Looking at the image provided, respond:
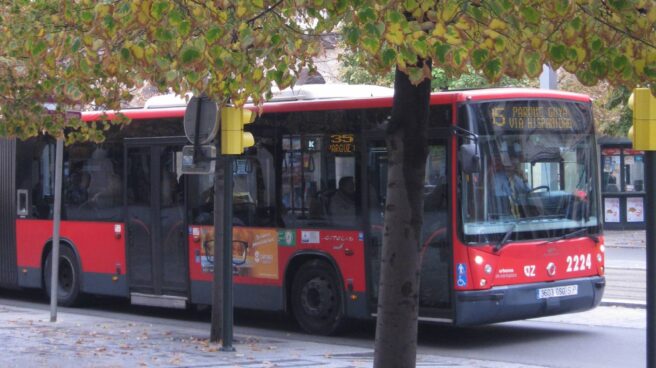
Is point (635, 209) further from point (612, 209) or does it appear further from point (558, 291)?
point (558, 291)

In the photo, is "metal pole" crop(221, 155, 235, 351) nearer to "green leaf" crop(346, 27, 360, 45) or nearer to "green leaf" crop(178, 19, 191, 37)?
"green leaf" crop(178, 19, 191, 37)

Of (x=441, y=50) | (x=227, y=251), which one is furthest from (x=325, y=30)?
(x=227, y=251)

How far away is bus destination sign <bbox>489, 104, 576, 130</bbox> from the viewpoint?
13.0 m

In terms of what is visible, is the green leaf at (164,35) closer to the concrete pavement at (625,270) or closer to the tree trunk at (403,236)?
the tree trunk at (403,236)

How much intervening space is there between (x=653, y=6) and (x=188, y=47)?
296 cm

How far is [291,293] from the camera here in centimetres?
1459

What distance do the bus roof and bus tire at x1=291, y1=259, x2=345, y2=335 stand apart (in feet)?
6.59

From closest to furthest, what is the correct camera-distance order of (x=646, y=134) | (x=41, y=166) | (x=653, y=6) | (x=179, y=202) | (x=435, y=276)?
(x=653, y=6), (x=646, y=134), (x=435, y=276), (x=179, y=202), (x=41, y=166)

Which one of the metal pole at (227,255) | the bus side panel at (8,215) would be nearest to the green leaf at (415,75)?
the metal pole at (227,255)

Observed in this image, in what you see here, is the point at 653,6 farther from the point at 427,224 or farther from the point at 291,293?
the point at 291,293

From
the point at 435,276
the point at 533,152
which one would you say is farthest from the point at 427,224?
the point at 533,152

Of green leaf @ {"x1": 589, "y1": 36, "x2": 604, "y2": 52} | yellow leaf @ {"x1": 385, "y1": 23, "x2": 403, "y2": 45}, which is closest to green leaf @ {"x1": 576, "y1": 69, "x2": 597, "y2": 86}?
green leaf @ {"x1": 589, "y1": 36, "x2": 604, "y2": 52}

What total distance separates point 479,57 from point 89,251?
1147cm

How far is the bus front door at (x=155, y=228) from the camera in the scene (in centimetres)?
1574
